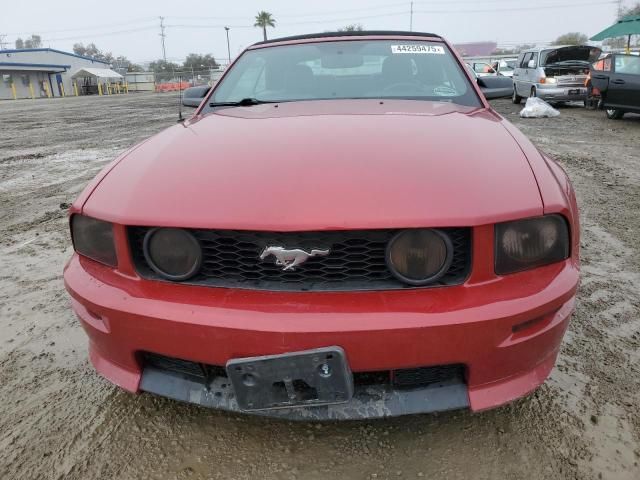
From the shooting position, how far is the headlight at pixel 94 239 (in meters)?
1.63

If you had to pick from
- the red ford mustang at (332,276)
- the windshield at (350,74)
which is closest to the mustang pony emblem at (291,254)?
the red ford mustang at (332,276)

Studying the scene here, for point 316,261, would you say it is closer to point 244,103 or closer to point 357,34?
point 244,103

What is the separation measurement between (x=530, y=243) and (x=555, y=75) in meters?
13.7

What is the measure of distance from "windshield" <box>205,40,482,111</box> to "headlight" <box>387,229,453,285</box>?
1.30 m

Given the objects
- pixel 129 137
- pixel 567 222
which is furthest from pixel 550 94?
pixel 567 222

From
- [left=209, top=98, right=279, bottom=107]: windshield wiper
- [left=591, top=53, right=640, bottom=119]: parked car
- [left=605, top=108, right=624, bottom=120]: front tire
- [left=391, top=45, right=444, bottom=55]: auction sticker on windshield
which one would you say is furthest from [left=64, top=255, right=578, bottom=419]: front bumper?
[left=605, top=108, right=624, bottom=120]: front tire

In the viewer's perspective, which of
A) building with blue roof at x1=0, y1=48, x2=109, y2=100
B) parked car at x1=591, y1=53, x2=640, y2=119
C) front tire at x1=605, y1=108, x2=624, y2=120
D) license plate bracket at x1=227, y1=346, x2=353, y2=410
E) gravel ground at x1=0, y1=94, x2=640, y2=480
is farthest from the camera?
building with blue roof at x1=0, y1=48, x2=109, y2=100

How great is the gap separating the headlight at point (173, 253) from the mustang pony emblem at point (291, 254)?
0.24 meters

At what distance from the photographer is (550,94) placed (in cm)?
1297

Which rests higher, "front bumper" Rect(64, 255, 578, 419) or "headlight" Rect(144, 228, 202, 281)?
"headlight" Rect(144, 228, 202, 281)

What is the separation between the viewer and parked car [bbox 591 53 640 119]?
9506 millimetres

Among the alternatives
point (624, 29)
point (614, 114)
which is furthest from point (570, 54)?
point (624, 29)

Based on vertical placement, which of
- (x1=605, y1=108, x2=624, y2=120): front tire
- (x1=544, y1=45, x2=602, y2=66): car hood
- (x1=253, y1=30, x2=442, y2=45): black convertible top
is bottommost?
(x1=605, y1=108, x2=624, y2=120): front tire

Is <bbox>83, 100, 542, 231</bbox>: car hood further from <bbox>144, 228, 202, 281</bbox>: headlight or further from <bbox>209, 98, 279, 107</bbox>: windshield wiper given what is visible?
<bbox>209, 98, 279, 107</bbox>: windshield wiper
